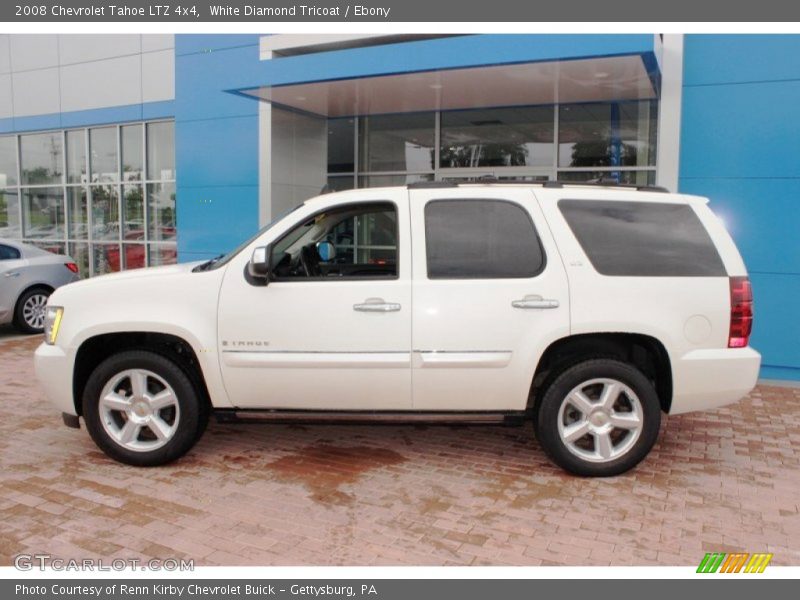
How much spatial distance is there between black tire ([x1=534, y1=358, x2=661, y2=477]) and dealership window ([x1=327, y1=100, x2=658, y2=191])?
5.04 m

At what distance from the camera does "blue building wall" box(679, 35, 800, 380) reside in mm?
8016

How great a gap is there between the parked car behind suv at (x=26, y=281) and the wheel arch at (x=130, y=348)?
20.5ft

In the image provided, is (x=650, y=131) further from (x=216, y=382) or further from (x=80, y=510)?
(x=80, y=510)

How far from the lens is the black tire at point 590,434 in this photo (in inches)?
185

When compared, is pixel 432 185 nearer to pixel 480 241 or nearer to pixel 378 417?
pixel 480 241

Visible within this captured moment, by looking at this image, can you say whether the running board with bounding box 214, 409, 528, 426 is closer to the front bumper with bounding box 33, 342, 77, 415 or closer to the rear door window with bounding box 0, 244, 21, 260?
the front bumper with bounding box 33, 342, 77, 415

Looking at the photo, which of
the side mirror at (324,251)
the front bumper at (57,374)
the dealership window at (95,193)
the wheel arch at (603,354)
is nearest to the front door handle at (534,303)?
the wheel arch at (603,354)

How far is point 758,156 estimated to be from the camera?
26.8 ft

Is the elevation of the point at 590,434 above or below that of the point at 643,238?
below

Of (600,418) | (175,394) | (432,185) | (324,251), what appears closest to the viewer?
(600,418)

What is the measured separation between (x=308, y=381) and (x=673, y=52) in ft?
20.5

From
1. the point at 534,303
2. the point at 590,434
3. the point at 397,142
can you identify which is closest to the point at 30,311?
the point at 397,142

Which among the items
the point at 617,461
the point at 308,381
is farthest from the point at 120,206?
the point at 617,461

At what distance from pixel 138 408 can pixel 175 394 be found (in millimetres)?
318
